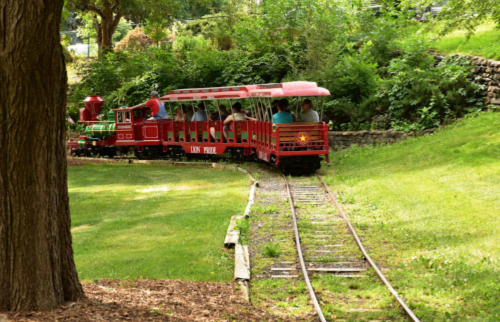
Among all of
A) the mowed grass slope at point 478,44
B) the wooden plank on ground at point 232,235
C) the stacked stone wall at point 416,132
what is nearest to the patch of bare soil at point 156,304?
the wooden plank on ground at point 232,235

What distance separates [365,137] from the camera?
26.4 metres

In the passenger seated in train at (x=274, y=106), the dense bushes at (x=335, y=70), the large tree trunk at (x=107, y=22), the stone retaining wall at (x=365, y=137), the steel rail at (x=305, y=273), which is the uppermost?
the large tree trunk at (x=107, y=22)

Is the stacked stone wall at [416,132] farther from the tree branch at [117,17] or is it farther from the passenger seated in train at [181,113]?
the tree branch at [117,17]

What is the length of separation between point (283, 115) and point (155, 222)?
748 cm

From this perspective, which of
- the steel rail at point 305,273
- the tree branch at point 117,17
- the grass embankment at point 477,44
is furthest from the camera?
the tree branch at point 117,17

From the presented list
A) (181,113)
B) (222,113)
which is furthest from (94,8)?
(222,113)

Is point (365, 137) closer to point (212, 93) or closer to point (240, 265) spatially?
point (212, 93)

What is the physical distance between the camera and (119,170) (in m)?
24.5

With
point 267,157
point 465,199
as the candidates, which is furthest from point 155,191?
point 465,199

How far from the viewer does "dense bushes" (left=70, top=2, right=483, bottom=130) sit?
26000 mm

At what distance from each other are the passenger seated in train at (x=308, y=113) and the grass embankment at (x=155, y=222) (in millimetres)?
2777

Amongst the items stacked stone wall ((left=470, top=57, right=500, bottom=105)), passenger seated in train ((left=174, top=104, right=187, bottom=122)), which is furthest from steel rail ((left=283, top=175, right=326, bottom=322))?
passenger seated in train ((left=174, top=104, right=187, bottom=122))

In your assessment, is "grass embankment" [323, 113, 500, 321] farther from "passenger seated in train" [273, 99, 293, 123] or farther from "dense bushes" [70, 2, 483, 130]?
"dense bushes" [70, 2, 483, 130]

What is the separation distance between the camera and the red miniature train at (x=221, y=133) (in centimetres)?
1953
